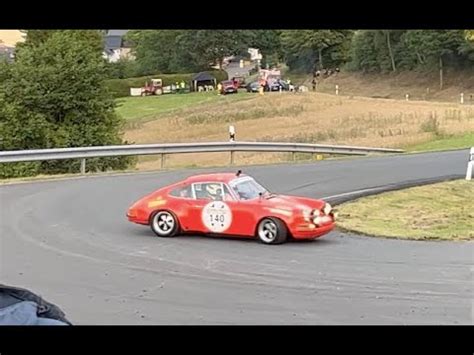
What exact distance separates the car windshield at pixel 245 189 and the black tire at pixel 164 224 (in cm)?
83

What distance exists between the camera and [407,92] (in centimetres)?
2002

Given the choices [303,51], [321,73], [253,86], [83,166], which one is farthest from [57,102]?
[303,51]

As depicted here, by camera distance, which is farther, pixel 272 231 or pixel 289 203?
pixel 289 203

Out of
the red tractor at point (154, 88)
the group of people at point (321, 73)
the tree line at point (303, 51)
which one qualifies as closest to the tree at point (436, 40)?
the tree line at point (303, 51)

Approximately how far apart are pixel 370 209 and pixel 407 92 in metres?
9.79

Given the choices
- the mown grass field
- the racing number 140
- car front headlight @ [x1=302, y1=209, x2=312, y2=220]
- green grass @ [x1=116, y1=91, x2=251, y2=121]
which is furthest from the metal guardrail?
car front headlight @ [x1=302, y1=209, x2=312, y2=220]

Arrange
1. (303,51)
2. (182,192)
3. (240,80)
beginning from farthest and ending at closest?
(240,80), (303,51), (182,192)

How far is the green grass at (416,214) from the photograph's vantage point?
962 cm

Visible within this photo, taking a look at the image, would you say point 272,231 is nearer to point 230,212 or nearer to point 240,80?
point 230,212

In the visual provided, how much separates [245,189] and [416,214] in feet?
9.68

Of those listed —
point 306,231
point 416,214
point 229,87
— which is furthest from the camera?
point 229,87

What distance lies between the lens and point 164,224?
30.0ft
